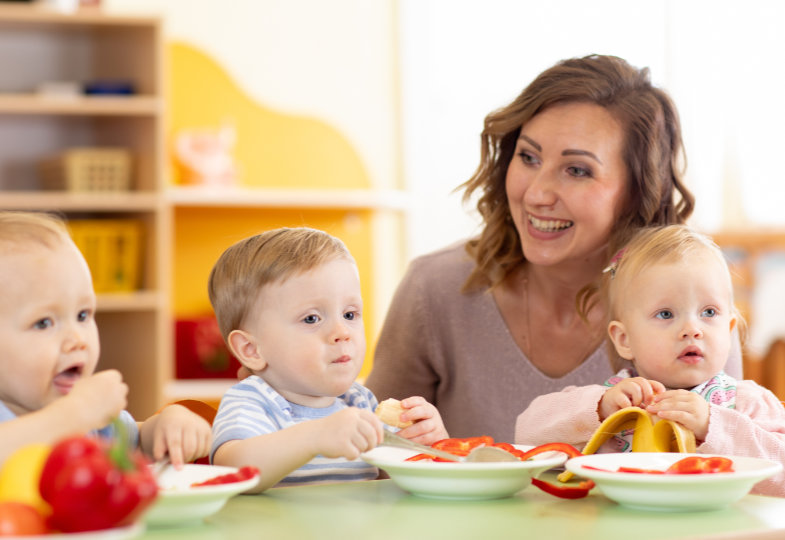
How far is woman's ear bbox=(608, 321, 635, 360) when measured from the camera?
1.46 metres

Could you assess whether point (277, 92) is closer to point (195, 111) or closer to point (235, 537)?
point (195, 111)

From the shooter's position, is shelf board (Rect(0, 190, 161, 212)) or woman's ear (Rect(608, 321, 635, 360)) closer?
woman's ear (Rect(608, 321, 635, 360))

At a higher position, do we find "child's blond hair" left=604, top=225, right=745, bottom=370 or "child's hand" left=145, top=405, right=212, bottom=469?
"child's blond hair" left=604, top=225, right=745, bottom=370

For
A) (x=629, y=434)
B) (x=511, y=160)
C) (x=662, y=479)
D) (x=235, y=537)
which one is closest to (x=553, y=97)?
(x=511, y=160)

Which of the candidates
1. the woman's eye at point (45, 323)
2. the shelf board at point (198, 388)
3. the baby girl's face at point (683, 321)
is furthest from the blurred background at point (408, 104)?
the woman's eye at point (45, 323)

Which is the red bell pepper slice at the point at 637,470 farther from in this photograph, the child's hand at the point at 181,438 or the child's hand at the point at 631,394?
the child's hand at the point at 181,438

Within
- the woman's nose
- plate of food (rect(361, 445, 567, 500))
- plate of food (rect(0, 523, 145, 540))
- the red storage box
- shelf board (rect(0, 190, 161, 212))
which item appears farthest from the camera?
the red storage box

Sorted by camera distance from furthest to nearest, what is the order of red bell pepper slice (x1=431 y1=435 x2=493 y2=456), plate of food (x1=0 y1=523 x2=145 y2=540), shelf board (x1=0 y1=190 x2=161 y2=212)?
1. shelf board (x1=0 y1=190 x2=161 y2=212)
2. red bell pepper slice (x1=431 y1=435 x2=493 y2=456)
3. plate of food (x1=0 y1=523 x2=145 y2=540)

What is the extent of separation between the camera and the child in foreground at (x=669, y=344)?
4.48ft

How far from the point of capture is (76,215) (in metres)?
3.68

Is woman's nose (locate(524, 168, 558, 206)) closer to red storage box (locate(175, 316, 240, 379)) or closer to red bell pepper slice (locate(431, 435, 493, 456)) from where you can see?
red bell pepper slice (locate(431, 435, 493, 456))

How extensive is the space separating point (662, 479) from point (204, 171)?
10.0 ft

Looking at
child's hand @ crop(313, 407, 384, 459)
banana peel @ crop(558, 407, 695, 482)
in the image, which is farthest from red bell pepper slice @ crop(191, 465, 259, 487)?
banana peel @ crop(558, 407, 695, 482)

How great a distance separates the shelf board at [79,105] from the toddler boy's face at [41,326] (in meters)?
2.47
